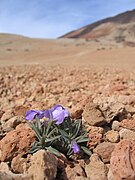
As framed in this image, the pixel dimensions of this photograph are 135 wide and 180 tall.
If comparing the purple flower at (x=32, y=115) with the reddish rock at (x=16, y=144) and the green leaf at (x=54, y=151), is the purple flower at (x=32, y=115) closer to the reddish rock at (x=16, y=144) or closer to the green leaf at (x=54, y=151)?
the reddish rock at (x=16, y=144)

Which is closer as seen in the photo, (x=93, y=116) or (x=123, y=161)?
(x=123, y=161)

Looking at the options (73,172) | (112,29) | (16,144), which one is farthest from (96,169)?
(112,29)

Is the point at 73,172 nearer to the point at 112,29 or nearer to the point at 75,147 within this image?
the point at 75,147

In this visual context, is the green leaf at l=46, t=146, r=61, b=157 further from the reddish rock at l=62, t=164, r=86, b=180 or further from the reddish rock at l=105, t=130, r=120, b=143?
the reddish rock at l=105, t=130, r=120, b=143

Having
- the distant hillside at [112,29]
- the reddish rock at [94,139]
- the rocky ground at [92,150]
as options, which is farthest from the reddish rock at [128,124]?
the distant hillside at [112,29]

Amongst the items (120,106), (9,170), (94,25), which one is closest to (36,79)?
(120,106)

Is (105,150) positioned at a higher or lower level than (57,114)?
lower
